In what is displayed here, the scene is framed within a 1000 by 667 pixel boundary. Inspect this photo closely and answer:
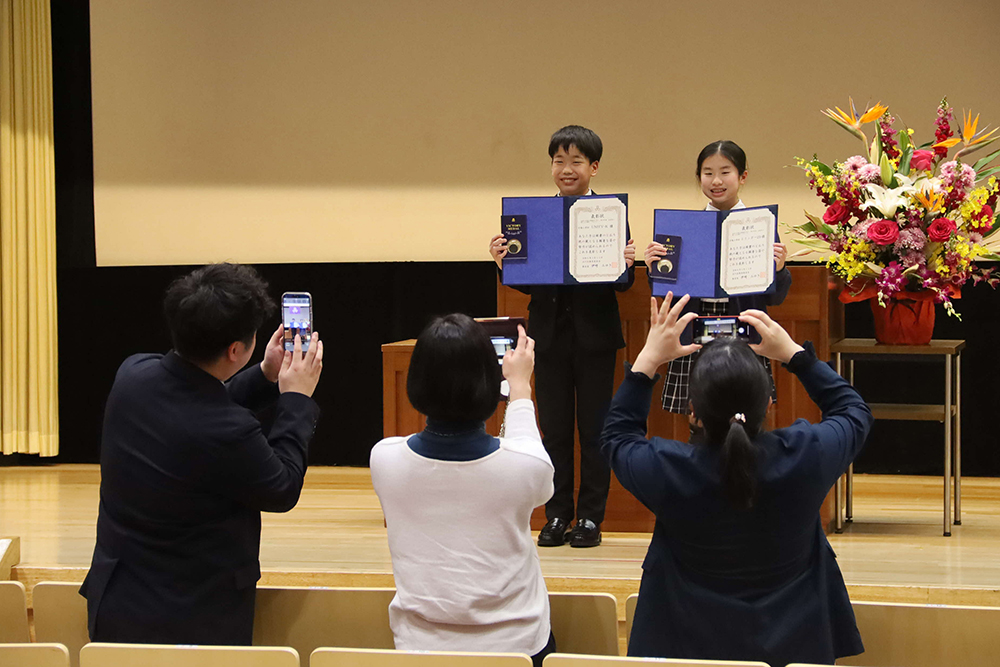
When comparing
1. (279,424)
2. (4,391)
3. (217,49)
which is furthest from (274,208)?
(279,424)

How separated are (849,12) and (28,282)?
14.9 ft

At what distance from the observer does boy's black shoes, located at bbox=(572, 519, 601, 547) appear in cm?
320

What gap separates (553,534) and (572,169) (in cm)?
118

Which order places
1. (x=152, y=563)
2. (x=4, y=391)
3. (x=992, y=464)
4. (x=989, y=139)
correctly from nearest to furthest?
(x=152, y=563), (x=989, y=139), (x=992, y=464), (x=4, y=391)

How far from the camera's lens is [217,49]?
217 inches

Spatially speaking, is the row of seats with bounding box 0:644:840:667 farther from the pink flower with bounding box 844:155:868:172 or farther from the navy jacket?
the pink flower with bounding box 844:155:868:172

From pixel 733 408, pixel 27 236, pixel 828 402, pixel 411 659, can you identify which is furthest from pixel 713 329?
pixel 27 236

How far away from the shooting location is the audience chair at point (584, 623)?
1.82 meters

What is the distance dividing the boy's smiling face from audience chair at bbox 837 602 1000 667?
5.76ft

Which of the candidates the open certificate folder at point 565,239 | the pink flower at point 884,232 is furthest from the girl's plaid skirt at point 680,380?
the pink flower at point 884,232

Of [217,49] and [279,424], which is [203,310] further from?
[217,49]

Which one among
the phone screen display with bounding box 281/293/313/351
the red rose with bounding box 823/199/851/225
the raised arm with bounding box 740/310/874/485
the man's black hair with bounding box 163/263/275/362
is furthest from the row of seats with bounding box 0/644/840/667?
the red rose with bounding box 823/199/851/225

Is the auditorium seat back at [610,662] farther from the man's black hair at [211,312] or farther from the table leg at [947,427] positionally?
the table leg at [947,427]

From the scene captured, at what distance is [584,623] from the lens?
185 centimetres
